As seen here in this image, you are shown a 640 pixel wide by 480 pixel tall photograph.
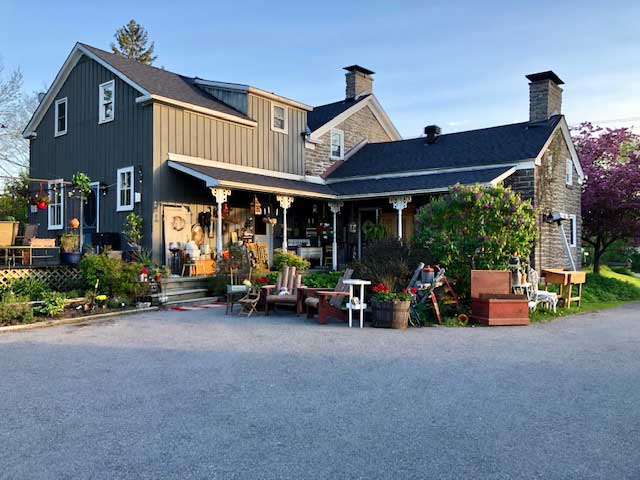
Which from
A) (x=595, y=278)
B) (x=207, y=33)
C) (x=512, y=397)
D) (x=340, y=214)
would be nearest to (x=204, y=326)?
(x=512, y=397)

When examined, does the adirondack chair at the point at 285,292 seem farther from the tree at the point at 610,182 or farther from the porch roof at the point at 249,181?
the tree at the point at 610,182

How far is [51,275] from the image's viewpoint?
11117 mm

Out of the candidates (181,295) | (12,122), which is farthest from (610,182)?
(12,122)

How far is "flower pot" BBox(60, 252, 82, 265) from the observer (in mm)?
11148

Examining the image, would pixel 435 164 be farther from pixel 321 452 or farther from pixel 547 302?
pixel 321 452

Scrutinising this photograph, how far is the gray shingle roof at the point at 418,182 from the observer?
1509 centimetres

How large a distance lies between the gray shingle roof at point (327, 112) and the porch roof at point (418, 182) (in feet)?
9.98

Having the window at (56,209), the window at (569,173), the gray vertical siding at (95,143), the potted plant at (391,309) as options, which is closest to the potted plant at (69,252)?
the gray vertical siding at (95,143)

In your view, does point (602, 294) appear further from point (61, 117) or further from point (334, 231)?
point (61, 117)

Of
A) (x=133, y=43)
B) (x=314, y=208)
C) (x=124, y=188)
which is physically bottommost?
(x=314, y=208)

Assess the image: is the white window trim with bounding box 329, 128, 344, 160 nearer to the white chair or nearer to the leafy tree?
the leafy tree

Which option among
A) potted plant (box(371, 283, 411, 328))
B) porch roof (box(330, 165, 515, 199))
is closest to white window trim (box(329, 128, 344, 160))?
porch roof (box(330, 165, 515, 199))

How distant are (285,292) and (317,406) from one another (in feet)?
19.4

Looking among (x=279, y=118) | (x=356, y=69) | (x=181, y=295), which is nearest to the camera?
(x=181, y=295)
